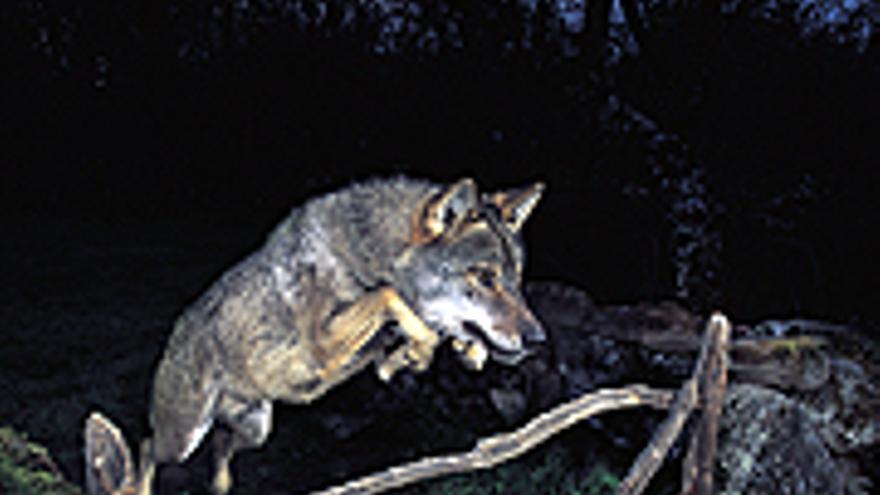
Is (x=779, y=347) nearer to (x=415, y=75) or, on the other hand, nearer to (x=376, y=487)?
(x=376, y=487)

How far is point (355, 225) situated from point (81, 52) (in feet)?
8.67

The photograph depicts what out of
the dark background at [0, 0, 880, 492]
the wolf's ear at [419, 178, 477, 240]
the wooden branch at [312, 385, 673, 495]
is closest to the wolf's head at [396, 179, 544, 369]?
the wolf's ear at [419, 178, 477, 240]

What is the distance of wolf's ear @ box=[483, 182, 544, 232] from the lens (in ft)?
5.50

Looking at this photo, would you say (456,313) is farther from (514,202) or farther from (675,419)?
(675,419)

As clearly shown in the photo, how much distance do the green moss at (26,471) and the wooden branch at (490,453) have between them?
1.15 m

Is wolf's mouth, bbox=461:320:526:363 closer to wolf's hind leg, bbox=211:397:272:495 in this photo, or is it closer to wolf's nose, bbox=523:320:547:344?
wolf's nose, bbox=523:320:547:344

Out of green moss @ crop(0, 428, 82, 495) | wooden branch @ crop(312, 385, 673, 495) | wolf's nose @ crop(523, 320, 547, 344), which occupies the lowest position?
green moss @ crop(0, 428, 82, 495)

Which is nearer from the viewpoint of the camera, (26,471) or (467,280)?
(467,280)

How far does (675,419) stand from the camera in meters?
1.13

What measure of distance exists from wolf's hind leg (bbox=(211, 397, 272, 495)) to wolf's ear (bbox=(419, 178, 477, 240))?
0.65m

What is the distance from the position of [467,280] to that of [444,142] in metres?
2.55

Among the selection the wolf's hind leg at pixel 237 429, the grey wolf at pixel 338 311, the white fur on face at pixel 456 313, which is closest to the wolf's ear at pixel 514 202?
the grey wolf at pixel 338 311

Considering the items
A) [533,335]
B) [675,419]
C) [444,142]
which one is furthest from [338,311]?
[444,142]

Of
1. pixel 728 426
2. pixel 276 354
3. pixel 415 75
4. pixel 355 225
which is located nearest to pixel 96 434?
pixel 276 354
